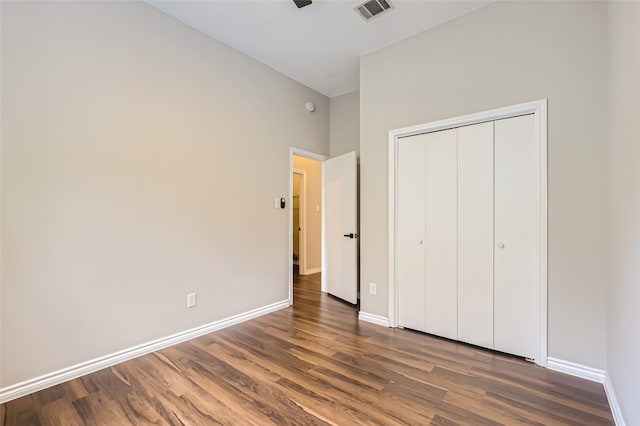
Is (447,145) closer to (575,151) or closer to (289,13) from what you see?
(575,151)

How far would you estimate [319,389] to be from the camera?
191 cm

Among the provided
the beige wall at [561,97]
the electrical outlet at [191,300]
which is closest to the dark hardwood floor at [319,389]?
the electrical outlet at [191,300]

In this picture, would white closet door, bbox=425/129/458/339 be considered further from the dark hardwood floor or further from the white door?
the white door

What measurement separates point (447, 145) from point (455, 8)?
3.81 feet

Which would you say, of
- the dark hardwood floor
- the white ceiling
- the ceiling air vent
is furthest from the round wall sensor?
the dark hardwood floor

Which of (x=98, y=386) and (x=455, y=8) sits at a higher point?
(x=455, y=8)

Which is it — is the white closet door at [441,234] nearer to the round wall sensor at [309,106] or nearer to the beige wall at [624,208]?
the beige wall at [624,208]

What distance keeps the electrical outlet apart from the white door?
1.90m

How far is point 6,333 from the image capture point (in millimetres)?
1794

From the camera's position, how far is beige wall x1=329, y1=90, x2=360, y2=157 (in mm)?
4129

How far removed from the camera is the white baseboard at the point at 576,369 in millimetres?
1987

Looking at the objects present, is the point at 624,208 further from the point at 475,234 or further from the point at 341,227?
the point at 341,227

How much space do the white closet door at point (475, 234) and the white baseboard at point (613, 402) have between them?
706 mm

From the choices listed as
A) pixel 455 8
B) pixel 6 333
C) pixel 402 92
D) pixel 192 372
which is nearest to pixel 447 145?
pixel 402 92
